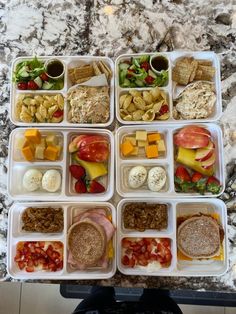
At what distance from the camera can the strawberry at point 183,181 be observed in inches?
71.0

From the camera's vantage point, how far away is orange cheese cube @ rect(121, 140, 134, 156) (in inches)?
72.3

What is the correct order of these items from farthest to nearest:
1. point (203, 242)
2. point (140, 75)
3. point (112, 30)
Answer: point (112, 30), point (140, 75), point (203, 242)

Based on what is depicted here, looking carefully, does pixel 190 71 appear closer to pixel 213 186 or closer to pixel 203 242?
pixel 213 186

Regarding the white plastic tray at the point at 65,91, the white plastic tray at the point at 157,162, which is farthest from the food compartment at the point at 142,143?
the white plastic tray at the point at 65,91

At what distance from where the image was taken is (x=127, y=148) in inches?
72.4

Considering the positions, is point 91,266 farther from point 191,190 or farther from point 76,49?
point 76,49

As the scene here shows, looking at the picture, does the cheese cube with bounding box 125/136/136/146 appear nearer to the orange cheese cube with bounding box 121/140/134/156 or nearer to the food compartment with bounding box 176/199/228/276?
the orange cheese cube with bounding box 121/140/134/156

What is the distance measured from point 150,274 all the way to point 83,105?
0.79 meters

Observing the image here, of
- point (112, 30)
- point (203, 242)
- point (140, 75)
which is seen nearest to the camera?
point (203, 242)

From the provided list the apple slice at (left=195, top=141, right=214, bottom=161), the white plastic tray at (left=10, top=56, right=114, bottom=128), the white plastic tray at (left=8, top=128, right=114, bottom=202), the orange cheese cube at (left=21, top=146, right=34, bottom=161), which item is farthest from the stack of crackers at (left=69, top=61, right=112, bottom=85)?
the apple slice at (left=195, top=141, right=214, bottom=161)

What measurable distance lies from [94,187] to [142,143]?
11.5 inches

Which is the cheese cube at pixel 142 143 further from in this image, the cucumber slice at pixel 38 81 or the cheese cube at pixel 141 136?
the cucumber slice at pixel 38 81

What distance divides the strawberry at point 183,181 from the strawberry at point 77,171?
1.38ft

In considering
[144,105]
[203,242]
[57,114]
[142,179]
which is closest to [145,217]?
[142,179]
